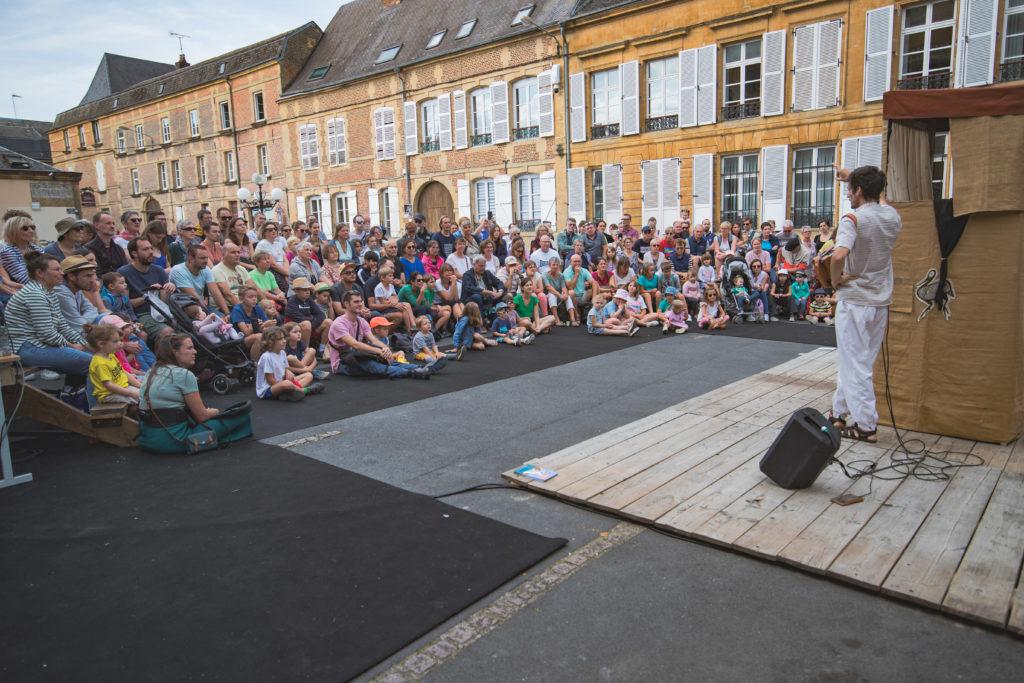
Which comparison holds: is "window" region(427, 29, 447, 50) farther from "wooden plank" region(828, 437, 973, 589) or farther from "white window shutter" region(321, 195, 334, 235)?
"wooden plank" region(828, 437, 973, 589)

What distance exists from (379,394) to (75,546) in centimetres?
369

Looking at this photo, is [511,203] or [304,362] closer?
[304,362]

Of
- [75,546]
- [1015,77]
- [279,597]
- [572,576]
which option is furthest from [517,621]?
[1015,77]

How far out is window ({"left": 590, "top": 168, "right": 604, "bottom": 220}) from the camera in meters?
21.3

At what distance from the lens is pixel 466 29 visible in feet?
80.1

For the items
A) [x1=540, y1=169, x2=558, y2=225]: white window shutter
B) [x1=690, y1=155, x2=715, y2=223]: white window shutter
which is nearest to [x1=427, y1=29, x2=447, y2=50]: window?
[x1=540, y1=169, x2=558, y2=225]: white window shutter

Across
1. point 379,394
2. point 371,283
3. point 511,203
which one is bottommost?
point 379,394

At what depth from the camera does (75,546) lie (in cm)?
378

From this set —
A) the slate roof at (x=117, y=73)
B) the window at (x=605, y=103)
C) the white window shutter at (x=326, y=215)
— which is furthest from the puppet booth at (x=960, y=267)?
the slate roof at (x=117, y=73)

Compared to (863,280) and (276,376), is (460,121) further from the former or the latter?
(863,280)

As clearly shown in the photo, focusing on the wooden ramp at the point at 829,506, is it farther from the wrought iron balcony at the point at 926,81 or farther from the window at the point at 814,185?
the wrought iron balcony at the point at 926,81

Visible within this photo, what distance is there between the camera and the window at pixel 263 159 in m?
32.4

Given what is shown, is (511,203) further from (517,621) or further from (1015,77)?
(517,621)

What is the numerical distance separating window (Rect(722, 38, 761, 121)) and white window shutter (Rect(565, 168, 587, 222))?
15.4 ft
